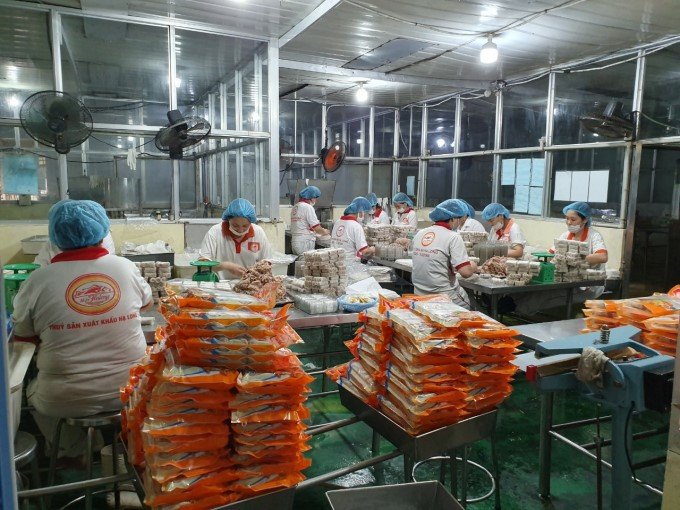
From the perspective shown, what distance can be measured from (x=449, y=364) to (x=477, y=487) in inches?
58.2

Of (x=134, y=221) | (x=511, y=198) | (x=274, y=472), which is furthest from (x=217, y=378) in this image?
(x=511, y=198)

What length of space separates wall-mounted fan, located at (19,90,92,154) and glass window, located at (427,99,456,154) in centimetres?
648

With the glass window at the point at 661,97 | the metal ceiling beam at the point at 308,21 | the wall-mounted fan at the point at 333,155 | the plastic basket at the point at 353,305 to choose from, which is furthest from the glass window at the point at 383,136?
the plastic basket at the point at 353,305

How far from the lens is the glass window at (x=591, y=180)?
19.9ft

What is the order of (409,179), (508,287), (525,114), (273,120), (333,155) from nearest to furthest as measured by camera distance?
1. (508,287)
2. (273,120)
3. (525,114)
4. (333,155)
5. (409,179)

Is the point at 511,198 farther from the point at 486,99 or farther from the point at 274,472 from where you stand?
the point at 274,472

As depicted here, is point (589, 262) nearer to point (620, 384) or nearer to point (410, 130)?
point (620, 384)

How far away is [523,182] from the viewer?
293 inches

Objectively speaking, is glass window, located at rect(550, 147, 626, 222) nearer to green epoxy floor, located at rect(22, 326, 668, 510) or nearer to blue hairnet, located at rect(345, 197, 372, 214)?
blue hairnet, located at rect(345, 197, 372, 214)

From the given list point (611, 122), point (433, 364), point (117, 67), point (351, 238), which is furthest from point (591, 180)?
point (117, 67)

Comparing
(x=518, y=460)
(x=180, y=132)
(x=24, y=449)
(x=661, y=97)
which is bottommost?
(x=518, y=460)

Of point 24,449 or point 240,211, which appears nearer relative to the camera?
point 24,449

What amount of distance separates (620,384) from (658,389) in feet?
0.37

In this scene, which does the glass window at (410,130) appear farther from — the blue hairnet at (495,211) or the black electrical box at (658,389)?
the black electrical box at (658,389)
